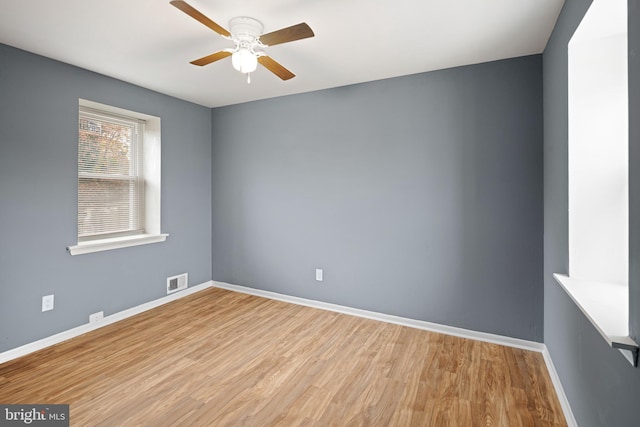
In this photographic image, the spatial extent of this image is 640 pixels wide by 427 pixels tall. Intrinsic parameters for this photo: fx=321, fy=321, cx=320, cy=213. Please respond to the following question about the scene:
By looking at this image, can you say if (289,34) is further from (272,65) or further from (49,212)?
(49,212)

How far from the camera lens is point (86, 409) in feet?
6.23

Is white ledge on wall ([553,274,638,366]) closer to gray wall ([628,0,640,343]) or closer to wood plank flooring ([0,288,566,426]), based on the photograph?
gray wall ([628,0,640,343])

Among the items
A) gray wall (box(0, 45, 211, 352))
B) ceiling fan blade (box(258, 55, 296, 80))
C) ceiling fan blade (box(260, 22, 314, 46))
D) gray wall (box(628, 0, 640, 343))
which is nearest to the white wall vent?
gray wall (box(0, 45, 211, 352))

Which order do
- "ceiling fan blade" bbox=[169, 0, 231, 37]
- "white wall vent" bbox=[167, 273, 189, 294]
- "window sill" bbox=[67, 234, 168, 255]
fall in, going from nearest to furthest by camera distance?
"ceiling fan blade" bbox=[169, 0, 231, 37], "window sill" bbox=[67, 234, 168, 255], "white wall vent" bbox=[167, 273, 189, 294]

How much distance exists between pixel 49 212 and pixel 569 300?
3839mm

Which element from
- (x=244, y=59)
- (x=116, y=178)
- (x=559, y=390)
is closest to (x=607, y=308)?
(x=559, y=390)

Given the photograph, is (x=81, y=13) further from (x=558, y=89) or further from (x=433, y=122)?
(x=558, y=89)

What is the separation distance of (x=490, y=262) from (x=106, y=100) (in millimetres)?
3866

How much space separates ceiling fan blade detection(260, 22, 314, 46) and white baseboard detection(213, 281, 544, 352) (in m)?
2.61

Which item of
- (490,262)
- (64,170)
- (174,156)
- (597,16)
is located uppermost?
(597,16)

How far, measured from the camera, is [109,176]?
3.32m

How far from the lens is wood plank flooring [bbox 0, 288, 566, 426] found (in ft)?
6.15

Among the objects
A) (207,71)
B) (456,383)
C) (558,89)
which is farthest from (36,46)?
(456,383)

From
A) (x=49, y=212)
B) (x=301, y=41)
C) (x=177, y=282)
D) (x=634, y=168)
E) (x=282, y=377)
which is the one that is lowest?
(x=282, y=377)
